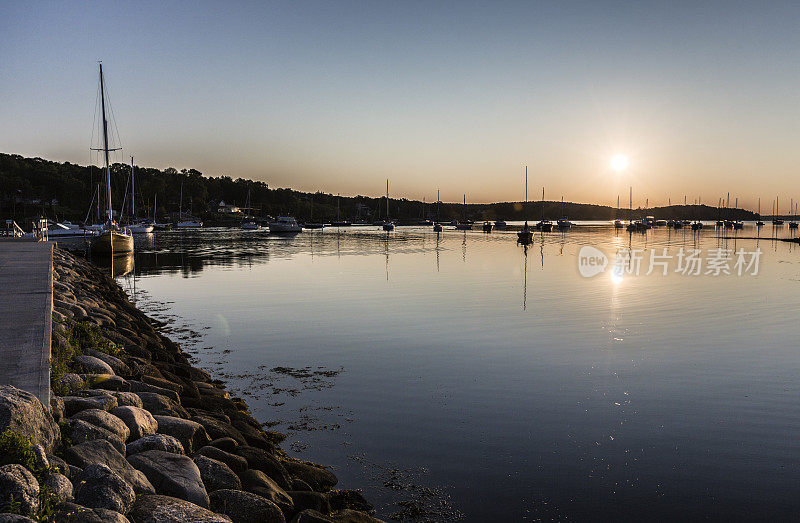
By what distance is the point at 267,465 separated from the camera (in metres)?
7.15

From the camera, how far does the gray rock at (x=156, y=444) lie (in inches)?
243

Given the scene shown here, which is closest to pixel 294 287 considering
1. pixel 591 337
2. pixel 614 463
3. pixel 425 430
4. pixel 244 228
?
pixel 591 337

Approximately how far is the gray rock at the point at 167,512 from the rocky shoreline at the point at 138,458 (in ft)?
0.03

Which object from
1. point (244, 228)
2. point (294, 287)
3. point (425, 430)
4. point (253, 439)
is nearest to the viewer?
point (253, 439)

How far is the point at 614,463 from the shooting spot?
8.62 m

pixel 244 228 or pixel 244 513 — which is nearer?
pixel 244 513

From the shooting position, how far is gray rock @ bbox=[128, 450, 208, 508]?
18.2 feet

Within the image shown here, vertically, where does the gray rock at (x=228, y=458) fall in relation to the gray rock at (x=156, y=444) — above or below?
below

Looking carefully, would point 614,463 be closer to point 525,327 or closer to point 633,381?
point 633,381

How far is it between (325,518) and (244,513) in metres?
0.85

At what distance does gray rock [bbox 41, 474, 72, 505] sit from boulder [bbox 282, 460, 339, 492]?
3395 mm

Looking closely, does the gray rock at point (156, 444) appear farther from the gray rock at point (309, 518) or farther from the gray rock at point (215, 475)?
the gray rock at point (309, 518)

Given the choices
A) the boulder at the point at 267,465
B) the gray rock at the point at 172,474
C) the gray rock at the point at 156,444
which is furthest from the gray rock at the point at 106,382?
the gray rock at the point at 172,474

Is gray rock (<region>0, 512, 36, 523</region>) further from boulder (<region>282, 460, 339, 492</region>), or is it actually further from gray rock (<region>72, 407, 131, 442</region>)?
boulder (<region>282, 460, 339, 492</region>)
